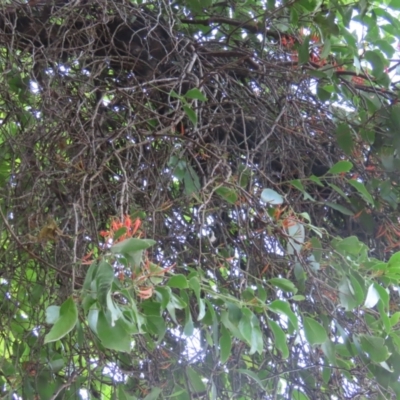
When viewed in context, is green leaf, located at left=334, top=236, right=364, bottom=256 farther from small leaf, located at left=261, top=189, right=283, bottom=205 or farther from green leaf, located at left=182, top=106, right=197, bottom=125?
green leaf, located at left=182, top=106, right=197, bottom=125

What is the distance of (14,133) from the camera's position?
98 cm

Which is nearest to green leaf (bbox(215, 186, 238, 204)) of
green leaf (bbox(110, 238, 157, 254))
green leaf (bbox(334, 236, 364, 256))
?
green leaf (bbox(334, 236, 364, 256))

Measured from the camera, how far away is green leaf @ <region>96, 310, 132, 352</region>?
1.58ft

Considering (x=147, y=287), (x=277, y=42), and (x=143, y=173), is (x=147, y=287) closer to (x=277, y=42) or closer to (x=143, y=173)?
(x=143, y=173)

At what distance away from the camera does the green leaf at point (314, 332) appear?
0.67 meters

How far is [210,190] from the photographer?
0.82 metres

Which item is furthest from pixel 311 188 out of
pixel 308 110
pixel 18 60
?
pixel 18 60

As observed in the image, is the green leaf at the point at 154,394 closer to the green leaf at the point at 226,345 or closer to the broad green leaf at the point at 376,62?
the green leaf at the point at 226,345

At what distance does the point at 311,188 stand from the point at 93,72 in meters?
0.39

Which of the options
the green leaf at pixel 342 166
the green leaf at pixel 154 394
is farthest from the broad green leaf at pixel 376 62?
the green leaf at pixel 154 394

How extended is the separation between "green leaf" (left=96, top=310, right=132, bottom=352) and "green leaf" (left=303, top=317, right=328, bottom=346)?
26cm

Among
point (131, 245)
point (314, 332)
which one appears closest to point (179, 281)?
point (131, 245)

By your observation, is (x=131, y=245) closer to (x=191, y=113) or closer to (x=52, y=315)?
(x=52, y=315)

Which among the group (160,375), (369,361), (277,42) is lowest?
(160,375)
